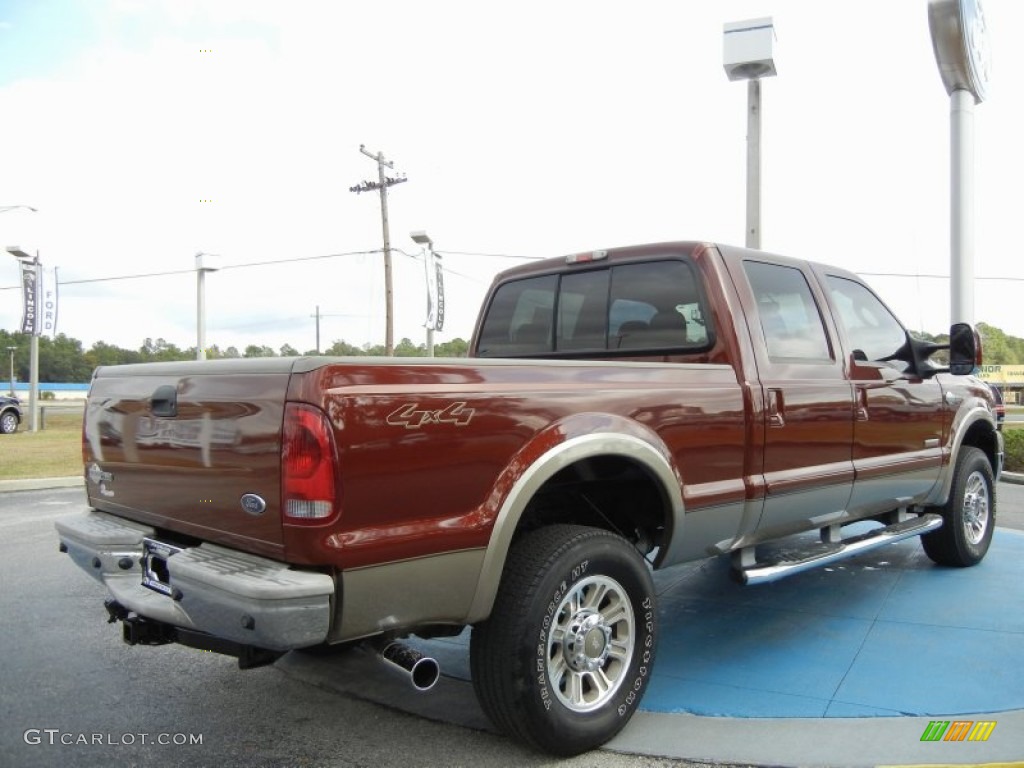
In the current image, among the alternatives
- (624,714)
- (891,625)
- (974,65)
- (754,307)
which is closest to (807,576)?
(891,625)

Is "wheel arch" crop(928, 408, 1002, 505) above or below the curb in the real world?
above

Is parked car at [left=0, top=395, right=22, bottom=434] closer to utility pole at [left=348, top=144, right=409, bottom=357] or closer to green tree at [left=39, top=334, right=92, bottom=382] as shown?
utility pole at [left=348, top=144, right=409, bottom=357]

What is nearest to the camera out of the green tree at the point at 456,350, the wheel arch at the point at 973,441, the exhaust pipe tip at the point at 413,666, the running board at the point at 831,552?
the exhaust pipe tip at the point at 413,666

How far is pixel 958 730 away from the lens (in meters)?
3.21

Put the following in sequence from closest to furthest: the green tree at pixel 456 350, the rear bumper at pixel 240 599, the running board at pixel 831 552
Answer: the rear bumper at pixel 240 599, the running board at pixel 831 552, the green tree at pixel 456 350

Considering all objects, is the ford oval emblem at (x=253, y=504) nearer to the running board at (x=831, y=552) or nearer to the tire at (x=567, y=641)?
the tire at (x=567, y=641)

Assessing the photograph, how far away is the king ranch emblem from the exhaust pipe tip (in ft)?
2.52

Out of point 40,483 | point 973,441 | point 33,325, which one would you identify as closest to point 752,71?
point 973,441

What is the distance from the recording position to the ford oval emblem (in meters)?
2.56

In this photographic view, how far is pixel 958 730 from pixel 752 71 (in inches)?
380

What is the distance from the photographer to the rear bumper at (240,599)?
2346 mm

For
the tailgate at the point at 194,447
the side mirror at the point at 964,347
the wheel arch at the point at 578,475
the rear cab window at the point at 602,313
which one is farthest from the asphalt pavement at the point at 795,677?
the rear cab window at the point at 602,313

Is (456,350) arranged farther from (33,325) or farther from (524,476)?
(33,325)

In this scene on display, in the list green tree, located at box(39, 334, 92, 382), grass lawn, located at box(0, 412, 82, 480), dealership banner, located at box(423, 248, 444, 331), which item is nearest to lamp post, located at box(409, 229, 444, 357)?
dealership banner, located at box(423, 248, 444, 331)
